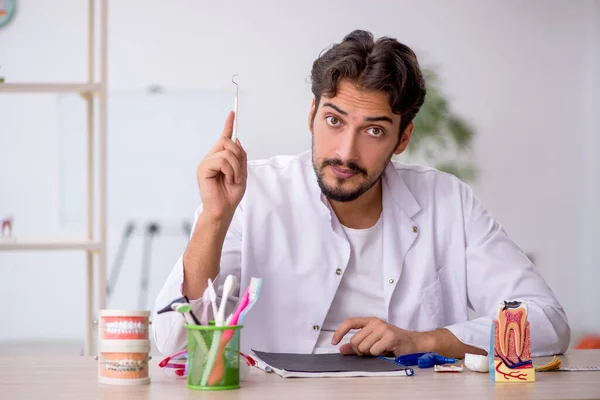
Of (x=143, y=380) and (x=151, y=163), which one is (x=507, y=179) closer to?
(x=151, y=163)

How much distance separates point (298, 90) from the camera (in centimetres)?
642

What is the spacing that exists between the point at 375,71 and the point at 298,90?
15.0 ft

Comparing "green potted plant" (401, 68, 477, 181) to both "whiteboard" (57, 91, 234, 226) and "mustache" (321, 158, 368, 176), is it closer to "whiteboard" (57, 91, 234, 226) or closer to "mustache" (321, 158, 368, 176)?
"whiteboard" (57, 91, 234, 226)

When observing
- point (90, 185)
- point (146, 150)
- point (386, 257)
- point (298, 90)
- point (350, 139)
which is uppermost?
point (298, 90)

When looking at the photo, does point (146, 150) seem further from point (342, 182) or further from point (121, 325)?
point (121, 325)

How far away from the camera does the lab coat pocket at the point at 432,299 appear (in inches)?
76.7

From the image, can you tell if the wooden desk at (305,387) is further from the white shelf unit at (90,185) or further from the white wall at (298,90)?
the white wall at (298,90)

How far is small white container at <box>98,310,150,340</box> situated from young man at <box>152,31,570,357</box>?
2.12 ft

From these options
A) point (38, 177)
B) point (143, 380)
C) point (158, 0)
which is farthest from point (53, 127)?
point (143, 380)

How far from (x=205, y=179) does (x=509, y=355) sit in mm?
704

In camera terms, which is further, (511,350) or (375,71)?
(375,71)

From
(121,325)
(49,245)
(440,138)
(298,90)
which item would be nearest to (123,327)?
(121,325)

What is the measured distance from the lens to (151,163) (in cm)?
633

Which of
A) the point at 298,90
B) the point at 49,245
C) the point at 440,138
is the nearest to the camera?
the point at 49,245
